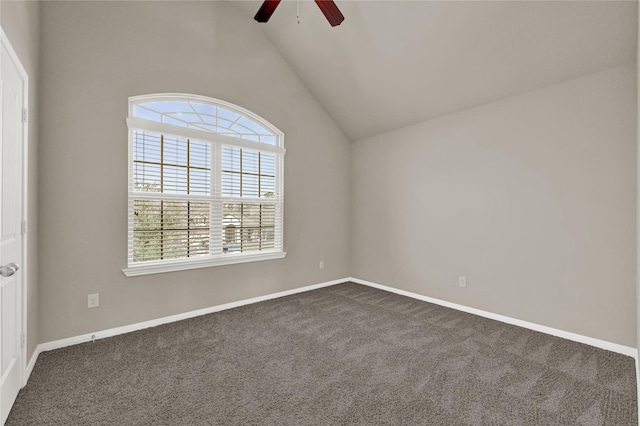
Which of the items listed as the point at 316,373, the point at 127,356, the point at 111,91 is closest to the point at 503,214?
the point at 316,373

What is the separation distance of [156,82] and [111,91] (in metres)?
0.43

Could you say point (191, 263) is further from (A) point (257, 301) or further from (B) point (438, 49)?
(B) point (438, 49)

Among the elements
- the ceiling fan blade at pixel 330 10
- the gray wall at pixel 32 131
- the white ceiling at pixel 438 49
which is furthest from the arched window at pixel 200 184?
the ceiling fan blade at pixel 330 10

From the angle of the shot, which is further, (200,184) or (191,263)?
(200,184)

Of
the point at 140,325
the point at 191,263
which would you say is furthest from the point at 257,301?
the point at 140,325

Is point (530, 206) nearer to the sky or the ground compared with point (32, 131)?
nearer to the ground

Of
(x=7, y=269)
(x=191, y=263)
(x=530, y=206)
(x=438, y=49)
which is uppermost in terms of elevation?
(x=438, y=49)

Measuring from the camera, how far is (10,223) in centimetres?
176

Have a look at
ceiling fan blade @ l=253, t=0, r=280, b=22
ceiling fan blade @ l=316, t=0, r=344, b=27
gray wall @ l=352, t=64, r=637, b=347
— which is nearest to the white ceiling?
gray wall @ l=352, t=64, r=637, b=347

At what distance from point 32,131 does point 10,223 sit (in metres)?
0.93

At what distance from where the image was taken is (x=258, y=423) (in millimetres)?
1676

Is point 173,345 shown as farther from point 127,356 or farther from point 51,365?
point 51,365

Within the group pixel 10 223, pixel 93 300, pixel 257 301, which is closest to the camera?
pixel 10 223

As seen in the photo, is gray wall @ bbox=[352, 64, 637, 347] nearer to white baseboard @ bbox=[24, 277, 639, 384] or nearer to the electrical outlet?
white baseboard @ bbox=[24, 277, 639, 384]
